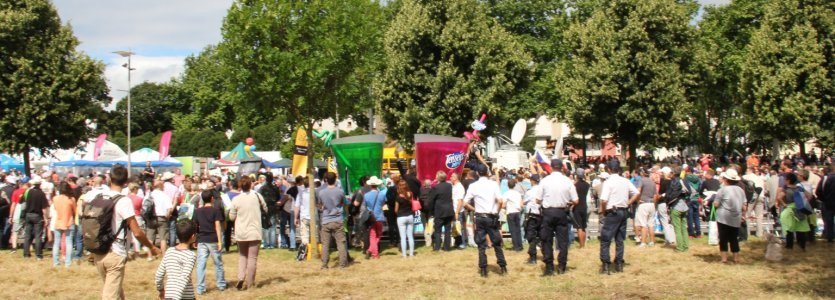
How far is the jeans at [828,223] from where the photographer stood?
660 inches

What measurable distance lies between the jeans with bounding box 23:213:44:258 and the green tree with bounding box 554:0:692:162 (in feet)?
90.2

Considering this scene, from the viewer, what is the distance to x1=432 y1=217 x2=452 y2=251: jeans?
16.9m

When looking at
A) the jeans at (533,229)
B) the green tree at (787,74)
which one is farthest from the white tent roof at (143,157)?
the jeans at (533,229)

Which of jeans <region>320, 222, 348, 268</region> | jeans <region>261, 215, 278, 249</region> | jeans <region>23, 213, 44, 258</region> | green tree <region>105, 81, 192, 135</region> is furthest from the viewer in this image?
green tree <region>105, 81, 192, 135</region>

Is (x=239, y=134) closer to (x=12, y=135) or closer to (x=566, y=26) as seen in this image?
(x=566, y=26)

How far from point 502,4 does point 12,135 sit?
30.2m

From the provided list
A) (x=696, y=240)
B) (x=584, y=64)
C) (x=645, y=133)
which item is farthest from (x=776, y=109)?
(x=696, y=240)

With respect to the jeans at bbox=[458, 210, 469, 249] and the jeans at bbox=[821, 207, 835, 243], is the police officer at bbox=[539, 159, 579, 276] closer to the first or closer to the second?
the jeans at bbox=[458, 210, 469, 249]

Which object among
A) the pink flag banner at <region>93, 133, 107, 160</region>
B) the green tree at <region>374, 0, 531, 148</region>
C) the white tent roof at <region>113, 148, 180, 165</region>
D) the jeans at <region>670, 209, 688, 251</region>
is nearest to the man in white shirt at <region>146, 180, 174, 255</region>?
the jeans at <region>670, 209, 688, 251</region>

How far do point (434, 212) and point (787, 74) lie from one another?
28.2 m

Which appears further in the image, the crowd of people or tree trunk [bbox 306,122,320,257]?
tree trunk [bbox 306,122,320,257]

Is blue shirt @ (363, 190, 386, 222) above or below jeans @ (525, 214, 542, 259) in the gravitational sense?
above

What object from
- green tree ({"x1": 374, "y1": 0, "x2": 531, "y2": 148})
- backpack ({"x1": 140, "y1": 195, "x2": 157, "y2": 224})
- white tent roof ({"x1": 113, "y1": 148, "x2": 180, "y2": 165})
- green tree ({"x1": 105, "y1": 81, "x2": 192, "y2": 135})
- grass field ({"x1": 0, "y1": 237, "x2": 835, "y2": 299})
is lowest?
grass field ({"x1": 0, "y1": 237, "x2": 835, "y2": 299})

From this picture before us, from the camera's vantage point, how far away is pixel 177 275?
28.9 feet
